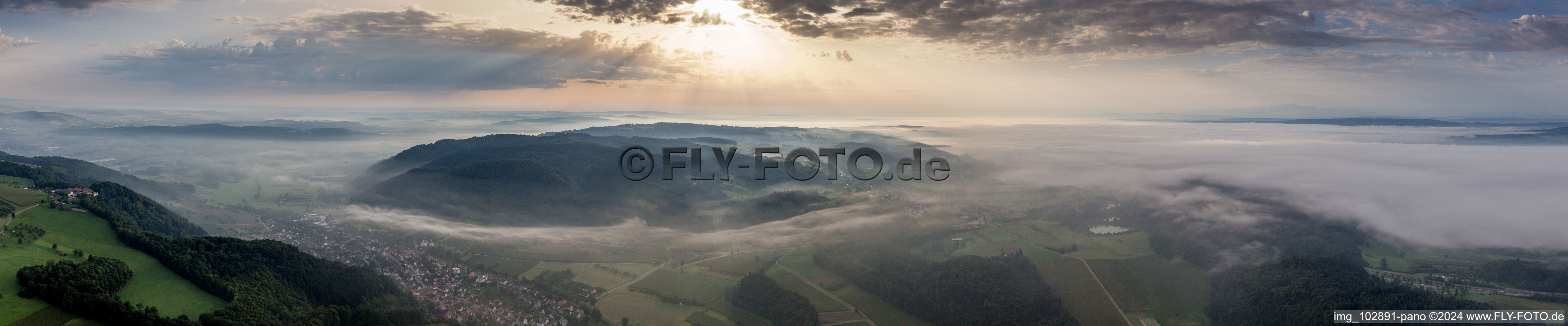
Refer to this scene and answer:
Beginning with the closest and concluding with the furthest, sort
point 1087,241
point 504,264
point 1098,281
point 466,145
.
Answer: point 1098,281 < point 504,264 < point 1087,241 < point 466,145

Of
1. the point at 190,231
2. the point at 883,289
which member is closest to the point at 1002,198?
the point at 883,289

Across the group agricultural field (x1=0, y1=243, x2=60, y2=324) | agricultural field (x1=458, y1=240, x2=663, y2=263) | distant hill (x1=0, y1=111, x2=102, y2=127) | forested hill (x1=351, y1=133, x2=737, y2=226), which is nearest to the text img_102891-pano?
forested hill (x1=351, y1=133, x2=737, y2=226)

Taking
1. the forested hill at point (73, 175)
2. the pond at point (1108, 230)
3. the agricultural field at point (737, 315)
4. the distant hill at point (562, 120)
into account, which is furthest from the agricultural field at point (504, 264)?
the distant hill at point (562, 120)

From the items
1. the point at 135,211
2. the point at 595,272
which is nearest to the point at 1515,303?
the point at 595,272

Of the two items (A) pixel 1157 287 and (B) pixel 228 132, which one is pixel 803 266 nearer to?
(A) pixel 1157 287

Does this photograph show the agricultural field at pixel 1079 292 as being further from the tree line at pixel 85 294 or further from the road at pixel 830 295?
the tree line at pixel 85 294
